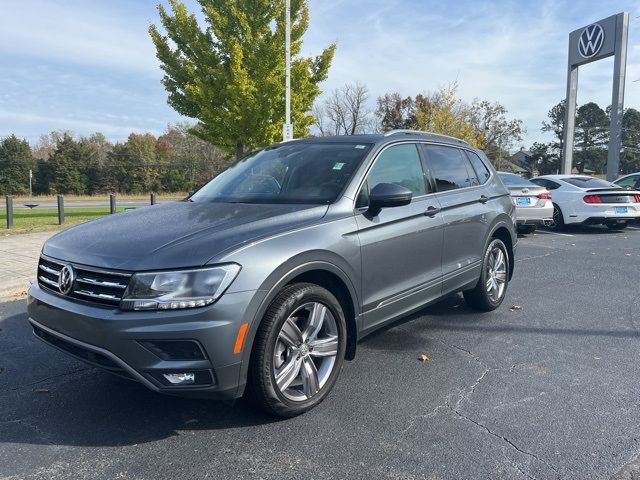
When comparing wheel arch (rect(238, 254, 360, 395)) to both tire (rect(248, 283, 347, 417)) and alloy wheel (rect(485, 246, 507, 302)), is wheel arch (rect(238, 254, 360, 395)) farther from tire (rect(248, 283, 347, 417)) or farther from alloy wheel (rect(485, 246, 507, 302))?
alloy wheel (rect(485, 246, 507, 302))

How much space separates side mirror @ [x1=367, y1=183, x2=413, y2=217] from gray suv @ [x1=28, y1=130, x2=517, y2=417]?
0.04ft

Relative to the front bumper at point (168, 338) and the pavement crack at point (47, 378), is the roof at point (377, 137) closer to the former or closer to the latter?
the front bumper at point (168, 338)

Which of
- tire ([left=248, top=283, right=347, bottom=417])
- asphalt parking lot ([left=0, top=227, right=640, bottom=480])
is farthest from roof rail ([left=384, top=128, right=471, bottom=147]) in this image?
asphalt parking lot ([left=0, top=227, right=640, bottom=480])

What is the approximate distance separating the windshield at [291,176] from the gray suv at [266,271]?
14mm

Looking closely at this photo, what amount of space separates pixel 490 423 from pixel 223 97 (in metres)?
13.9

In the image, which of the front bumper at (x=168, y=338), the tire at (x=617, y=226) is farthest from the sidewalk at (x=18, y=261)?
the tire at (x=617, y=226)

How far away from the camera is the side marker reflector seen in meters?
2.68

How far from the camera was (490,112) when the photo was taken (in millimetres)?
59375

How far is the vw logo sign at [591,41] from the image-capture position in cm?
2177

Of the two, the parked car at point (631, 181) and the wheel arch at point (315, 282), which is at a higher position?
the parked car at point (631, 181)

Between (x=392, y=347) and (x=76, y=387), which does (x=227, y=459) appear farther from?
(x=392, y=347)

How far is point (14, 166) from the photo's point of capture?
55.6m

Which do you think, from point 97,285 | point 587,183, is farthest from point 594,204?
point 97,285

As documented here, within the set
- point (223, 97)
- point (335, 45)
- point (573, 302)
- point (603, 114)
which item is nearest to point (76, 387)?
point (573, 302)
